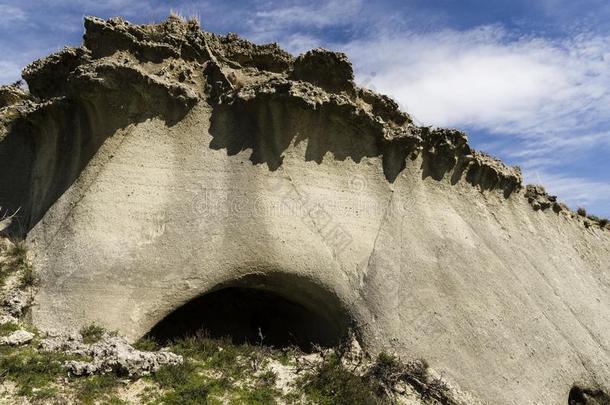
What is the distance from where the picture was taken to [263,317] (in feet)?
→ 34.7

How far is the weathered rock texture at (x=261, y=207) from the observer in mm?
8617

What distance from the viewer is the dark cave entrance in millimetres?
9172

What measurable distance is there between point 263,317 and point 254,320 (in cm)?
18

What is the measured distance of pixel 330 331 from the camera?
9562 mm

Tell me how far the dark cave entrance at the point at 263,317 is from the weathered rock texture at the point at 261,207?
103 millimetres

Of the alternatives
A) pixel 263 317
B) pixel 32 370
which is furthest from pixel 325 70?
pixel 32 370

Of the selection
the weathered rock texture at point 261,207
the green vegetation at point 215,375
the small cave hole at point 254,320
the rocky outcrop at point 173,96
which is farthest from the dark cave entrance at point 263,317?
the rocky outcrop at point 173,96

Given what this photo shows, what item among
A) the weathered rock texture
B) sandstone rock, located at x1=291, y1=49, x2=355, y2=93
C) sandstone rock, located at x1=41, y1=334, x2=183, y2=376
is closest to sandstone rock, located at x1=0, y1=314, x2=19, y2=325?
the weathered rock texture

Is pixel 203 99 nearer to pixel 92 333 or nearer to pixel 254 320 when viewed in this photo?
pixel 254 320

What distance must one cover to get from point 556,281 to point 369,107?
5.46 meters

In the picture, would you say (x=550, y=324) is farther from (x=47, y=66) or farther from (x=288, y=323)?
(x=47, y=66)

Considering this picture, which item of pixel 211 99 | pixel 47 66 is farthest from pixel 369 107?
pixel 47 66

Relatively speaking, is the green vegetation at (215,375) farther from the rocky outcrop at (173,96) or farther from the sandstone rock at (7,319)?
the rocky outcrop at (173,96)

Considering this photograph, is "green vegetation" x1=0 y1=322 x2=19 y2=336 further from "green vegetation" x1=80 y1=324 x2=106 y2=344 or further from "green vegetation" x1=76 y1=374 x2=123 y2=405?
"green vegetation" x1=76 y1=374 x2=123 y2=405
